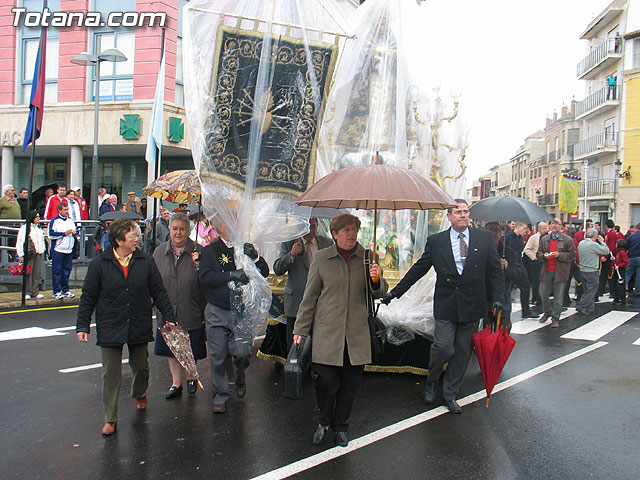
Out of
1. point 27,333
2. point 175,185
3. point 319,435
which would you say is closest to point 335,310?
point 319,435

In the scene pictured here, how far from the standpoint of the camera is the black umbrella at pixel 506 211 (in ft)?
24.8

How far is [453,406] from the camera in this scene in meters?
5.41

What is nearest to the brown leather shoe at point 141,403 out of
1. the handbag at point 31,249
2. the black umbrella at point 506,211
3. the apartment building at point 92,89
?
the black umbrella at point 506,211

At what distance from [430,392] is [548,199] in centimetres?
5745

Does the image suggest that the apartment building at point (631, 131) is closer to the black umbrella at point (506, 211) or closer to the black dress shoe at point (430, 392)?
the black umbrella at point (506, 211)

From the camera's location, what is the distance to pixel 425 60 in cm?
711

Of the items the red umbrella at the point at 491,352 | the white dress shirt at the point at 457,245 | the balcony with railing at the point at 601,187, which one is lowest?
the red umbrella at the point at 491,352

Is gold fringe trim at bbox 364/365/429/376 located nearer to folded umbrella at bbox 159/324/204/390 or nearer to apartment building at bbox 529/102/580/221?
folded umbrella at bbox 159/324/204/390

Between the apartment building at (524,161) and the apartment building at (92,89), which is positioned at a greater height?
the apartment building at (524,161)

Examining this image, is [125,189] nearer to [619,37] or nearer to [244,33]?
[244,33]

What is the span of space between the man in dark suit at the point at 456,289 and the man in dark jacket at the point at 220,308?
59.9 inches

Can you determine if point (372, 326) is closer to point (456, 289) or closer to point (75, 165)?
point (456, 289)

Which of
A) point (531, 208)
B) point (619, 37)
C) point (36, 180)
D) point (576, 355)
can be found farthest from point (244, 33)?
point (619, 37)

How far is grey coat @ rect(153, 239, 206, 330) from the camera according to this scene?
18.4 ft
